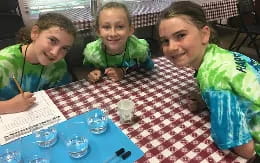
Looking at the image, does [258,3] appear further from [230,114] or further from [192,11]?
[230,114]

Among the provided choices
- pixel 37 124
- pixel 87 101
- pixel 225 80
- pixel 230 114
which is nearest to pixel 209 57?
pixel 225 80

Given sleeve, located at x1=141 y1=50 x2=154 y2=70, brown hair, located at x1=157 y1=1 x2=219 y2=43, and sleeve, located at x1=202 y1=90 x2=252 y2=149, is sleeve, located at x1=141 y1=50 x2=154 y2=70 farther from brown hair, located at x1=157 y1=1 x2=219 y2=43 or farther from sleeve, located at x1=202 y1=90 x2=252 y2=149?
sleeve, located at x1=202 y1=90 x2=252 y2=149

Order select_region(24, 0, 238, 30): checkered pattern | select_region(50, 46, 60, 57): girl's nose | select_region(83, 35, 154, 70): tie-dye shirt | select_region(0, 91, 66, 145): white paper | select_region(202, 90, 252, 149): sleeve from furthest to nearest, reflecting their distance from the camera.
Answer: select_region(24, 0, 238, 30): checkered pattern, select_region(83, 35, 154, 70): tie-dye shirt, select_region(50, 46, 60, 57): girl's nose, select_region(0, 91, 66, 145): white paper, select_region(202, 90, 252, 149): sleeve

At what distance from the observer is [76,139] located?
847 millimetres

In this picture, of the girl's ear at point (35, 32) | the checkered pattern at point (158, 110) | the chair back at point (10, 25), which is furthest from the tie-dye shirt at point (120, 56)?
the chair back at point (10, 25)

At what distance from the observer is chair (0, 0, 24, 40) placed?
2264 mm

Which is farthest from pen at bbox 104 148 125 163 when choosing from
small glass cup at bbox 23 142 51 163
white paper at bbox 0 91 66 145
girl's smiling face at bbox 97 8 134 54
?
girl's smiling face at bbox 97 8 134 54

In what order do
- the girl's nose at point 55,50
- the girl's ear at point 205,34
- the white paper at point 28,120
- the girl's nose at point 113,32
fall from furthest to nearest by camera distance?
1. the girl's nose at point 113,32
2. the girl's nose at point 55,50
3. the girl's ear at point 205,34
4. the white paper at point 28,120

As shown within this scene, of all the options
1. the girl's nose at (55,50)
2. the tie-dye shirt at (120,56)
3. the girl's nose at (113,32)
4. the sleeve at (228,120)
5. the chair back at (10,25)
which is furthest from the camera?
the chair back at (10,25)

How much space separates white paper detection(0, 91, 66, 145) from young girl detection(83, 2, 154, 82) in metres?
0.32

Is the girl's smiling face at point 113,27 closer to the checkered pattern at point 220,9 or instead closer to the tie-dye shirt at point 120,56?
the tie-dye shirt at point 120,56

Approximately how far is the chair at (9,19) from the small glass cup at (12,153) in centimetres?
167

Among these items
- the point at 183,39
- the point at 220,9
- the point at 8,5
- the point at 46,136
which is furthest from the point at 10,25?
the point at 220,9

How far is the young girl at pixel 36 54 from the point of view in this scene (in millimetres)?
1235
